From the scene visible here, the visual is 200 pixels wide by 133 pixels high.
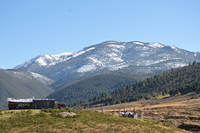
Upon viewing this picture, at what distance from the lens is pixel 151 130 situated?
157 ft

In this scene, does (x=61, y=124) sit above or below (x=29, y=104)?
A: below

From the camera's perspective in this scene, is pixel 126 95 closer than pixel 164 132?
No

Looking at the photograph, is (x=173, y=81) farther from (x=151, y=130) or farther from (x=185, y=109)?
(x=151, y=130)

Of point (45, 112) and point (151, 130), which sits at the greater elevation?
point (45, 112)

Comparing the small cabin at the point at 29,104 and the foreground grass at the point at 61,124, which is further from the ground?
the small cabin at the point at 29,104

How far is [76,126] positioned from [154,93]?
137136 millimetres

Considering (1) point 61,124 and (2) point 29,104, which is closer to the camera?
(1) point 61,124

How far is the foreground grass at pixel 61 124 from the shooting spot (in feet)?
149

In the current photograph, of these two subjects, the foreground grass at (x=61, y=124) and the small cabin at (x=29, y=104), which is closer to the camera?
the foreground grass at (x=61, y=124)

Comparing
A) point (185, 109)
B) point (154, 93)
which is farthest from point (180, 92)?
point (185, 109)

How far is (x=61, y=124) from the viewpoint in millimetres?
47844

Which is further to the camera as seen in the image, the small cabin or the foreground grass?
the small cabin

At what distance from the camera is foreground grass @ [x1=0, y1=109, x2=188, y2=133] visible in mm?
45281

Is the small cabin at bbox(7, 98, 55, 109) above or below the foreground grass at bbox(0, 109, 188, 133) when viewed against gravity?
above
